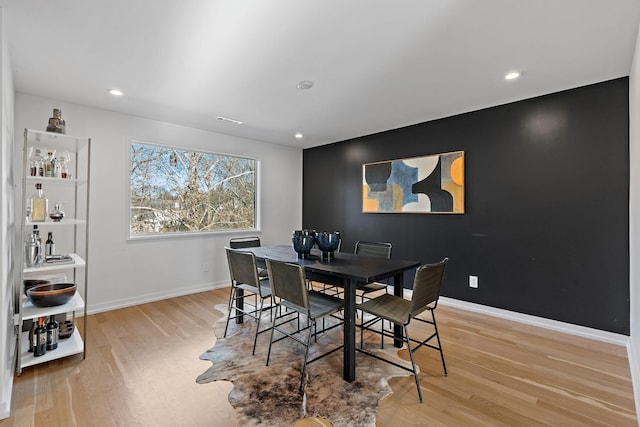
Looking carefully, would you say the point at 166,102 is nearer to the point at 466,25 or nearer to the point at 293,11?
the point at 293,11

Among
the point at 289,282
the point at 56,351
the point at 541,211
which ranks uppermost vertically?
the point at 541,211

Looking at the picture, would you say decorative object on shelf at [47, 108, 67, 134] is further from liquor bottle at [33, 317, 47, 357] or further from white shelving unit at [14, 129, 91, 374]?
liquor bottle at [33, 317, 47, 357]

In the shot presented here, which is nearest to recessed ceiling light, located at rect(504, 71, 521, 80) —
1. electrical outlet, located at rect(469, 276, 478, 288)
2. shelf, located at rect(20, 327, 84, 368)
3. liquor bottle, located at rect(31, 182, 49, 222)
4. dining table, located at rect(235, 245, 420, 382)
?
dining table, located at rect(235, 245, 420, 382)

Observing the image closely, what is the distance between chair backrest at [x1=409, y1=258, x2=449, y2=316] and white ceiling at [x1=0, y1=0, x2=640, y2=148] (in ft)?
5.23

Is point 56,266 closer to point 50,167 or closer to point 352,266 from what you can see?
point 50,167

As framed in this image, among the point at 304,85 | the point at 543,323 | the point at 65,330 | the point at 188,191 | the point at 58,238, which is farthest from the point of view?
the point at 188,191

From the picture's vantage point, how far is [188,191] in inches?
173

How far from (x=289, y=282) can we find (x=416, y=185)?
2.62 metres

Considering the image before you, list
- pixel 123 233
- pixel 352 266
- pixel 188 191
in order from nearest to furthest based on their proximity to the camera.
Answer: pixel 352 266 → pixel 123 233 → pixel 188 191

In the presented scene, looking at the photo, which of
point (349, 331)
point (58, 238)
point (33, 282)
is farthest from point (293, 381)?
point (58, 238)

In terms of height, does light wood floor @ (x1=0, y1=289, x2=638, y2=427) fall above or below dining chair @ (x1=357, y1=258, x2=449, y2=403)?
below

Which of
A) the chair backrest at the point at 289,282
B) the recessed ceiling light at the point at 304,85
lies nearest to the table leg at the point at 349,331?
the chair backrest at the point at 289,282

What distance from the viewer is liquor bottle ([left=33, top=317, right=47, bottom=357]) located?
7.50 ft

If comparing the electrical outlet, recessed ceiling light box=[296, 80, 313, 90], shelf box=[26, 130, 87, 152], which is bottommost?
the electrical outlet
